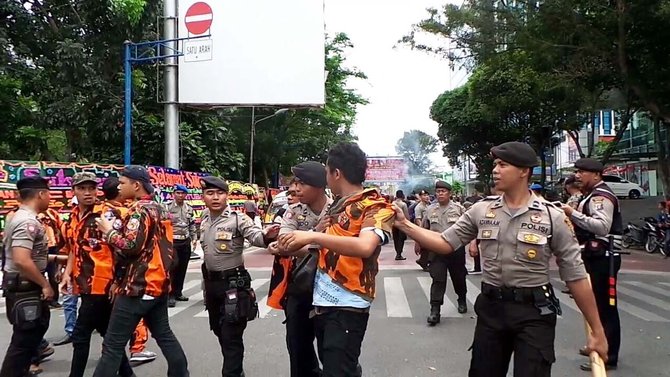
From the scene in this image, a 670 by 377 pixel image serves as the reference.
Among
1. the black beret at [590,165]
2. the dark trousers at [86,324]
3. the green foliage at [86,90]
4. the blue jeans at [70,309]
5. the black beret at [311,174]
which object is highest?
the green foliage at [86,90]

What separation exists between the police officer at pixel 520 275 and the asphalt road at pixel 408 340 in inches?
78.8

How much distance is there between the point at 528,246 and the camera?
3.10 meters

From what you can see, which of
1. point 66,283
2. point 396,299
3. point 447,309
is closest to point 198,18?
point 396,299

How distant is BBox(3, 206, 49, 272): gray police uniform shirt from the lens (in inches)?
164

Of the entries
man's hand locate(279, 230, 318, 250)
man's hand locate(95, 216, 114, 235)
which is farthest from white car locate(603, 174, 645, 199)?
man's hand locate(279, 230, 318, 250)

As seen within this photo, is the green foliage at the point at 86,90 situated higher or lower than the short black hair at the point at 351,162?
higher

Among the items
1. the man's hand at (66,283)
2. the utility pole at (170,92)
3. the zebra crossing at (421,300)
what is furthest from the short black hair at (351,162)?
the utility pole at (170,92)

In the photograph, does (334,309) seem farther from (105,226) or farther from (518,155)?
(105,226)

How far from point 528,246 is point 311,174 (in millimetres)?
1334

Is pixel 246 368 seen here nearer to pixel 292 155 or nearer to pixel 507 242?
pixel 507 242

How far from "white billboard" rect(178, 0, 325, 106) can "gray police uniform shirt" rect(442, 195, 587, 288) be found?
17.7m

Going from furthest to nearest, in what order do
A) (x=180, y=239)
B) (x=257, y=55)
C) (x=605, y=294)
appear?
(x=257, y=55) < (x=180, y=239) < (x=605, y=294)

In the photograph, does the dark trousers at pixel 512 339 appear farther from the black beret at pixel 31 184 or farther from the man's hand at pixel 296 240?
the black beret at pixel 31 184

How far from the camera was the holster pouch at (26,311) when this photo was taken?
4.15 m
